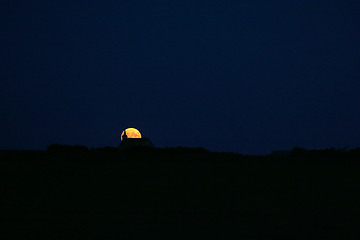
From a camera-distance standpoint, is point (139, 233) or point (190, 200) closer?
point (139, 233)

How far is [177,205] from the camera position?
12.4 meters

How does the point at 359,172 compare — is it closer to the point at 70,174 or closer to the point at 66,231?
the point at 70,174

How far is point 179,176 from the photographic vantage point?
19844 mm

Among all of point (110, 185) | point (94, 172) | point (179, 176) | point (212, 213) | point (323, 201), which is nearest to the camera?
point (212, 213)

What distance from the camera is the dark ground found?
9227 mm

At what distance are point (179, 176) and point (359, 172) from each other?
8716mm

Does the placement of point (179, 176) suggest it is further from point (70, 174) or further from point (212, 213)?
point (212, 213)

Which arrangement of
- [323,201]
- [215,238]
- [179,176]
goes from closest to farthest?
1. [215,238]
2. [323,201]
3. [179,176]

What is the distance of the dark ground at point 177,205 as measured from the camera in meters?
9.23

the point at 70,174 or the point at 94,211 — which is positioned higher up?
the point at 70,174

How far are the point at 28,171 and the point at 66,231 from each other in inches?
501

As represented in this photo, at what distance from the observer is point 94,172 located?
2133 cm

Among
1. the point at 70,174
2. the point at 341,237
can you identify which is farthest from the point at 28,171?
the point at 341,237

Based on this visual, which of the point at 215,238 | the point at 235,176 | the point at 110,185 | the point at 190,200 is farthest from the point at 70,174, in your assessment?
the point at 215,238
